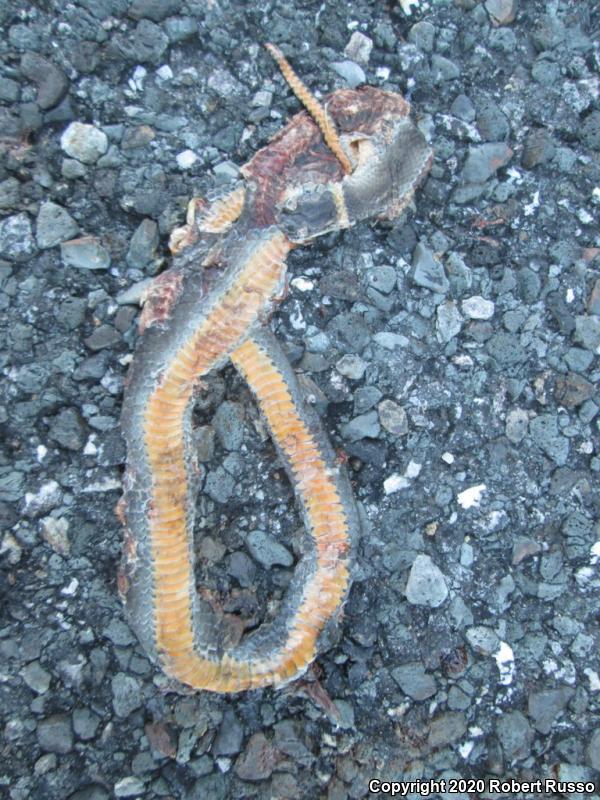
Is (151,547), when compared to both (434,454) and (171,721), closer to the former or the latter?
(171,721)

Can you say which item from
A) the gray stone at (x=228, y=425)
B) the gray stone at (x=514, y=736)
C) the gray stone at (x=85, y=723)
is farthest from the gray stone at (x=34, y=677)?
the gray stone at (x=514, y=736)

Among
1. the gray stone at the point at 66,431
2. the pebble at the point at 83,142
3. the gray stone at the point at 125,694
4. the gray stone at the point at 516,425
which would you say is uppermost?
the pebble at the point at 83,142

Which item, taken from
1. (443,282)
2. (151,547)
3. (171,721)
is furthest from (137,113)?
(171,721)

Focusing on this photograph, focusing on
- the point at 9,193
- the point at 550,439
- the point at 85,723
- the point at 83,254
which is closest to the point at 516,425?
the point at 550,439

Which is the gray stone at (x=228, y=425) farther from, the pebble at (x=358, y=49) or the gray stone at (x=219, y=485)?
the pebble at (x=358, y=49)

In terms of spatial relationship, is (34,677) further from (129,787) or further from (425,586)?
(425,586)

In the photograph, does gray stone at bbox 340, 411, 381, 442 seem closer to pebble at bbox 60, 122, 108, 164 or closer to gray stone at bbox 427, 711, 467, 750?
gray stone at bbox 427, 711, 467, 750

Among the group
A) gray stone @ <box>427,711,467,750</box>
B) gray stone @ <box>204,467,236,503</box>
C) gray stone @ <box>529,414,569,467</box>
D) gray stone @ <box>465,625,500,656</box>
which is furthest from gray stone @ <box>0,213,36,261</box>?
gray stone @ <box>427,711,467,750</box>
